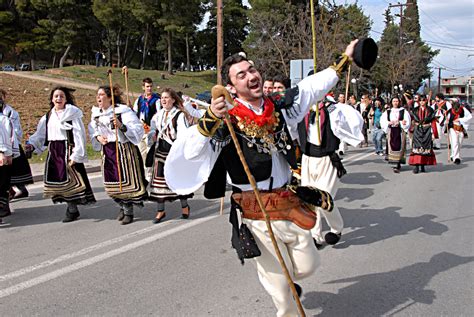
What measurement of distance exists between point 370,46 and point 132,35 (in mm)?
47837

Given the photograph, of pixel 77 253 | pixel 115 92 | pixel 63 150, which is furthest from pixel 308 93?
pixel 63 150

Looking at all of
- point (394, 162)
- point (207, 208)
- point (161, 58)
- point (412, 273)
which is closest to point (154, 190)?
point (207, 208)

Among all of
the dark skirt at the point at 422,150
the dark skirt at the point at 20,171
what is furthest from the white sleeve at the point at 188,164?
the dark skirt at the point at 422,150

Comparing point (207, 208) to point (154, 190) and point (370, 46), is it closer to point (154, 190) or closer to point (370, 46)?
point (154, 190)

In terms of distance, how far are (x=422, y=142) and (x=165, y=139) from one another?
6.61 meters

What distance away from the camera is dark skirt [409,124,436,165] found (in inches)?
428

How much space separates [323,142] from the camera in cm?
546

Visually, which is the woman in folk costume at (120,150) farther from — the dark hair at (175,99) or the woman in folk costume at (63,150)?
the dark hair at (175,99)

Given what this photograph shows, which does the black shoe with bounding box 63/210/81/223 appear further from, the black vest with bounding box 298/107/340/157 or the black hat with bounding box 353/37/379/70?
the black hat with bounding box 353/37/379/70

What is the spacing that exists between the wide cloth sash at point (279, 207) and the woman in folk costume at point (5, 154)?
4.46 m

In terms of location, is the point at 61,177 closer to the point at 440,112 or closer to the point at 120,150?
the point at 120,150

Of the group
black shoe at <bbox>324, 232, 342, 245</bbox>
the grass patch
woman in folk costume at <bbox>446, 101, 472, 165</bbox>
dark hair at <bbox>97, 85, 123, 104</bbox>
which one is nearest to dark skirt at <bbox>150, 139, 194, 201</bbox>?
dark hair at <bbox>97, 85, 123, 104</bbox>

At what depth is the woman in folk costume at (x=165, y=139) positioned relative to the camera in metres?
6.57

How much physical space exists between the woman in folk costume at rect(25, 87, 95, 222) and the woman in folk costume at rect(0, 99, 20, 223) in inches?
10.9
